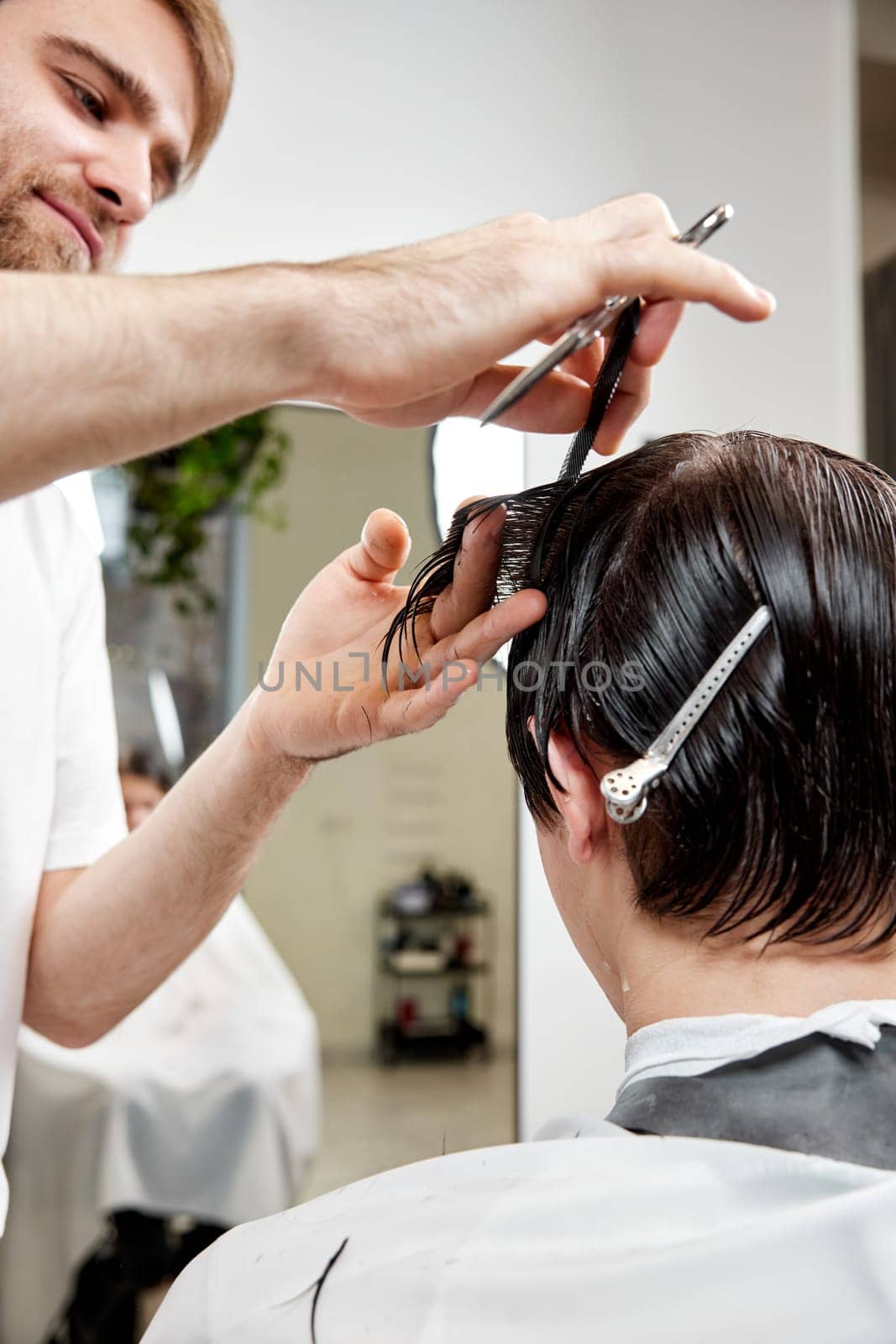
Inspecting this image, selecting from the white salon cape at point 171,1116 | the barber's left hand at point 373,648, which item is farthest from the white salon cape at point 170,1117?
the barber's left hand at point 373,648

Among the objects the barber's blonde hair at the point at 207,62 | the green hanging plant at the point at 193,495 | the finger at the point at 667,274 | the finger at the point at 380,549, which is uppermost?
the barber's blonde hair at the point at 207,62

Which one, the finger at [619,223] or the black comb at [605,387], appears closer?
the finger at [619,223]

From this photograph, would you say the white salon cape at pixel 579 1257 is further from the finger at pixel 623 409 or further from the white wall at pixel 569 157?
the white wall at pixel 569 157

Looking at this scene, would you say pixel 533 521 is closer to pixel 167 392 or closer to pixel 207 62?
pixel 167 392

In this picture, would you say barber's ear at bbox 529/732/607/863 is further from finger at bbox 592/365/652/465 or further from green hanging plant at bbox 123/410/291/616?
green hanging plant at bbox 123/410/291/616

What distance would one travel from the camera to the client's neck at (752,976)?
0.86 m

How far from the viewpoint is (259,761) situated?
Result: 1226 mm

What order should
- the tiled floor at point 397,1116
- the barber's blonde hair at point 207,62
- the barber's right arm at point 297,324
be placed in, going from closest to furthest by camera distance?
1. the barber's right arm at point 297,324
2. the barber's blonde hair at point 207,62
3. the tiled floor at point 397,1116

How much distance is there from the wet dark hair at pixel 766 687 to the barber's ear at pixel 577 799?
4 centimetres

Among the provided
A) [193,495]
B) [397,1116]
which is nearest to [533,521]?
[193,495]

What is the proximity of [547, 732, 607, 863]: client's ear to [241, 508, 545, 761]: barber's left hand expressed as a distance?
0.33 feet

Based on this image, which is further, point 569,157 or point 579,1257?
point 569,157

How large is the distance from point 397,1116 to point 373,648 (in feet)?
4.84

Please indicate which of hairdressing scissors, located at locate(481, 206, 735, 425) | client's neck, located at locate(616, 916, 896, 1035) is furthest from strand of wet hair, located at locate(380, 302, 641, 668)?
client's neck, located at locate(616, 916, 896, 1035)
